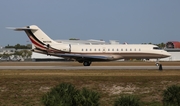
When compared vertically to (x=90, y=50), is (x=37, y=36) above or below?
above

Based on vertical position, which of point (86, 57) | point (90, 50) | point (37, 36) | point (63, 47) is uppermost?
point (37, 36)

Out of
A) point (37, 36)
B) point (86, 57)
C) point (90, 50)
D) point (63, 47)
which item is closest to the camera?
point (86, 57)

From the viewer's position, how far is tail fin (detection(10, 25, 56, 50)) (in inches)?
2223

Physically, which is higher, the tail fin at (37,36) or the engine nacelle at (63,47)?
the tail fin at (37,36)

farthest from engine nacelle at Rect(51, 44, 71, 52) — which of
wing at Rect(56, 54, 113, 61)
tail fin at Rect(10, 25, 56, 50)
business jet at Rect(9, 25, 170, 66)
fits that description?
tail fin at Rect(10, 25, 56, 50)

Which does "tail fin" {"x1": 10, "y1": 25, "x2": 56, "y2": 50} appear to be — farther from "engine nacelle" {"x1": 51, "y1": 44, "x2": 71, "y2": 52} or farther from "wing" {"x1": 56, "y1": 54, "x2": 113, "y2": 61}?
"wing" {"x1": 56, "y1": 54, "x2": 113, "y2": 61}

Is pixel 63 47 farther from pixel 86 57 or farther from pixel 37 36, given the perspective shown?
pixel 37 36

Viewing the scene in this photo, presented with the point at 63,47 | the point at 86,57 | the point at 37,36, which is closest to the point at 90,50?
the point at 86,57

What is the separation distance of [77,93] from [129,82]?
39.3 feet

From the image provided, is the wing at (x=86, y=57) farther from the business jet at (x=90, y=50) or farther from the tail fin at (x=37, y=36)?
the tail fin at (x=37, y=36)

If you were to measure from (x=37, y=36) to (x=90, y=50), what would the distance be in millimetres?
8436

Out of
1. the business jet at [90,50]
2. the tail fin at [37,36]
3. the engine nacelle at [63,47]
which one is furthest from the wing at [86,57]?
the tail fin at [37,36]

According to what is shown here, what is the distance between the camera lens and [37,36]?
186ft

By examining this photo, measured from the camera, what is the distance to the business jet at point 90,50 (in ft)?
182
